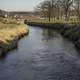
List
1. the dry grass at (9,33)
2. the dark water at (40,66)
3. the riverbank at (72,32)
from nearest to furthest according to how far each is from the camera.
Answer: the dark water at (40,66), the dry grass at (9,33), the riverbank at (72,32)

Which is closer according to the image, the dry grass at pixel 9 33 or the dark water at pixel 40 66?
the dark water at pixel 40 66

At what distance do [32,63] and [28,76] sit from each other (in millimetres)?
4616

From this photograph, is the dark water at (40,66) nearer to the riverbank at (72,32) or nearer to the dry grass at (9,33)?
the dry grass at (9,33)

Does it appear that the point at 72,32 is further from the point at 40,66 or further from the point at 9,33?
the point at 40,66

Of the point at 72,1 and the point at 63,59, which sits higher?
the point at 72,1

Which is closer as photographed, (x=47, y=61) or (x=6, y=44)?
(x=47, y=61)

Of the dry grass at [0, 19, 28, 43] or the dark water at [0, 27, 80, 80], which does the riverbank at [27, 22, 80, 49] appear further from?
the dry grass at [0, 19, 28, 43]

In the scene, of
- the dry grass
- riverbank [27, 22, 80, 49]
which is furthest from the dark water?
riverbank [27, 22, 80, 49]

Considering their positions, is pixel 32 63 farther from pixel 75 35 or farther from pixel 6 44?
pixel 75 35

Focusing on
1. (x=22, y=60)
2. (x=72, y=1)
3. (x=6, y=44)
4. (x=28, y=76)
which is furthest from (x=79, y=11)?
(x=28, y=76)

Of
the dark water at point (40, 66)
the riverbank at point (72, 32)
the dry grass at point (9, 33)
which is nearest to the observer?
the dark water at point (40, 66)

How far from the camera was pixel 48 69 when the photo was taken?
892 inches

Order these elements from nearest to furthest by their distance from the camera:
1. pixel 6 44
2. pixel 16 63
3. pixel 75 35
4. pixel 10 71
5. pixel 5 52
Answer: pixel 10 71, pixel 16 63, pixel 5 52, pixel 6 44, pixel 75 35

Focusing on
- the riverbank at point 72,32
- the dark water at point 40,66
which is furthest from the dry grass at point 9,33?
the riverbank at point 72,32
